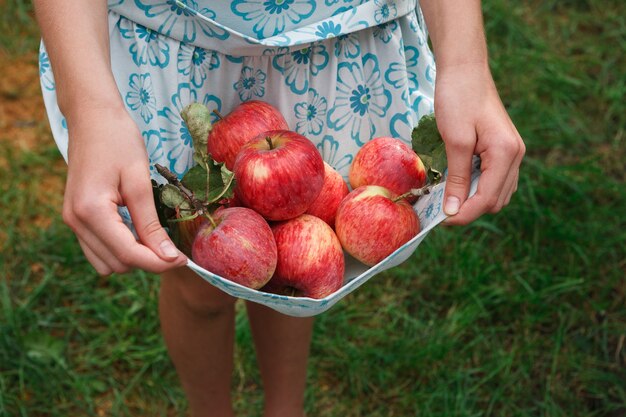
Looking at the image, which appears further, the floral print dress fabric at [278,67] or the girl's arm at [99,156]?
the floral print dress fabric at [278,67]

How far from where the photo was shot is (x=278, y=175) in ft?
3.07

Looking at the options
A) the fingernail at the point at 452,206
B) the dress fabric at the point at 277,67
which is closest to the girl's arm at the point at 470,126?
the fingernail at the point at 452,206

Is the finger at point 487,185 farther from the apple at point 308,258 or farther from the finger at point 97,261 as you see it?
the finger at point 97,261

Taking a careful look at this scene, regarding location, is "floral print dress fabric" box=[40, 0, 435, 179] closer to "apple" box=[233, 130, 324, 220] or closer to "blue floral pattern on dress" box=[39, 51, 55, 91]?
"blue floral pattern on dress" box=[39, 51, 55, 91]

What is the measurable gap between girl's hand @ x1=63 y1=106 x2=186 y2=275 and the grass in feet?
3.09

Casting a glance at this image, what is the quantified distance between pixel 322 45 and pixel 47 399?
3.50 ft

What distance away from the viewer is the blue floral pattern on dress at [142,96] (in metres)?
1.05

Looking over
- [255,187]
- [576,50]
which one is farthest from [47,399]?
[576,50]

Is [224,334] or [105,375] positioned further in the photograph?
[105,375]

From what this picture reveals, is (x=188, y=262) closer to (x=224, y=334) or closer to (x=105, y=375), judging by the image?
(x=224, y=334)

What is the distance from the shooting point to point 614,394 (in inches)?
66.2

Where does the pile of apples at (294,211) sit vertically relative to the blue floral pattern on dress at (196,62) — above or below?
below

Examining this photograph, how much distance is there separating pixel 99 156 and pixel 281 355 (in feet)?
2.41

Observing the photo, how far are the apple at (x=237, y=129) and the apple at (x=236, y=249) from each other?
13cm
